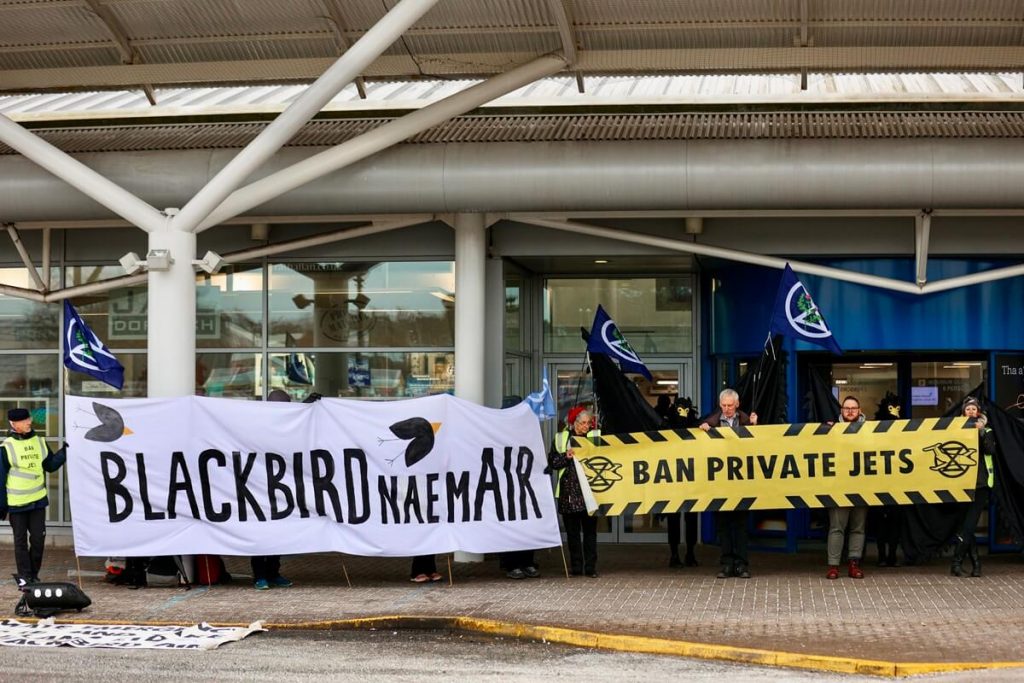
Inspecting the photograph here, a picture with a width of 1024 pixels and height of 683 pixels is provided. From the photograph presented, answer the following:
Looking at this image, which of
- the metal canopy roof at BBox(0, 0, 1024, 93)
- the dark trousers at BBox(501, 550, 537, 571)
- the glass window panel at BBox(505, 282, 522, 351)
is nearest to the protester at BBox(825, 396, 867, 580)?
the dark trousers at BBox(501, 550, 537, 571)

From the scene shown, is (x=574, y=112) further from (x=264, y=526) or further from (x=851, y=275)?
(x=264, y=526)

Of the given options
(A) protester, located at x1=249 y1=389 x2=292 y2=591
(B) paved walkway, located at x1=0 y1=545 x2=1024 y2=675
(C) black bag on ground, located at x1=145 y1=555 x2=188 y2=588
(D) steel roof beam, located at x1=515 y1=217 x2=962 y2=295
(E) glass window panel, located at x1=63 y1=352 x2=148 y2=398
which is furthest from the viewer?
(E) glass window panel, located at x1=63 y1=352 x2=148 y2=398

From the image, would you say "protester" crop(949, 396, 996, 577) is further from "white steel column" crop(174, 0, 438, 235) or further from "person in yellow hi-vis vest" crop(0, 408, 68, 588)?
"person in yellow hi-vis vest" crop(0, 408, 68, 588)

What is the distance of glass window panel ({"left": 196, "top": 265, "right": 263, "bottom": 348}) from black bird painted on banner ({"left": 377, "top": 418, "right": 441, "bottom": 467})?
433 cm

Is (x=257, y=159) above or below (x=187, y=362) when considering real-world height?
above

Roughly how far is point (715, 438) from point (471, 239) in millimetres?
3655

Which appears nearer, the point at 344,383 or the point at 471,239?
the point at 471,239

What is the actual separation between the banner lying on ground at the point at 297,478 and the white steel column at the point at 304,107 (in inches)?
76.2

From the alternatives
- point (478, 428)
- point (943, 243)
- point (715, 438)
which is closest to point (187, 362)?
point (478, 428)

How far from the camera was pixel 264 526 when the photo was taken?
13359mm

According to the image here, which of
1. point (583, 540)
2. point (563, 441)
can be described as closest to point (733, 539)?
point (583, 540)

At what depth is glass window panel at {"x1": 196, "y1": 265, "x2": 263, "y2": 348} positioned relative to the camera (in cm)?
1744

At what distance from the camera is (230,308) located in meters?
17.5

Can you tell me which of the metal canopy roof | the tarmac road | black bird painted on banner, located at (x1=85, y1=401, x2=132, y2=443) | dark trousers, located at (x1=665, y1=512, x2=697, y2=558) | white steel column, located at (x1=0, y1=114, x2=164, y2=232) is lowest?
the tarmac road
